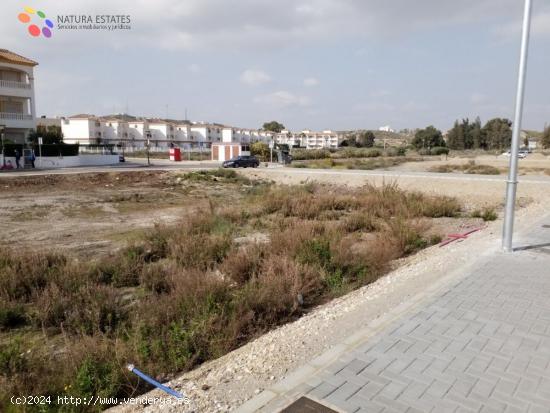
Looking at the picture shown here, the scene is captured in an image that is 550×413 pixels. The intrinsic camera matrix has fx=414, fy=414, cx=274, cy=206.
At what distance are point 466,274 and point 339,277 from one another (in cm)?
206

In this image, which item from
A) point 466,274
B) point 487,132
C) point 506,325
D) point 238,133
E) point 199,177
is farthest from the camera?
point 238,133

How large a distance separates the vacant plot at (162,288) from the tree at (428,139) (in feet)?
337

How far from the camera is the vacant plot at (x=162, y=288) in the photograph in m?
4.35

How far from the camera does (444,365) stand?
385cm

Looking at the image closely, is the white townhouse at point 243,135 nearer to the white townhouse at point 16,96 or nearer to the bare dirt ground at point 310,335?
the white townhouse at point 16,96

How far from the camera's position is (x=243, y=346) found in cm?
483

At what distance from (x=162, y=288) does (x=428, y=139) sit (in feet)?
372

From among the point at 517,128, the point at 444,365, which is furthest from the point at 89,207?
the point at 444,365

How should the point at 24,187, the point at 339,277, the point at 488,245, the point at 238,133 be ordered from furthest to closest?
the point at 238,133 → the point at 24,187 → the point at 488,245 → the point at 339,277

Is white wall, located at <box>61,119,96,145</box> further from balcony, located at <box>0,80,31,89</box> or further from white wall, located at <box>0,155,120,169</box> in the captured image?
balcony, located at <box>0,80,31,89</box>

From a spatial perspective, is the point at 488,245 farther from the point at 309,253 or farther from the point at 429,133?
the point at 429,133

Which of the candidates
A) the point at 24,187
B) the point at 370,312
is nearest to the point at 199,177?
the point at 24,187

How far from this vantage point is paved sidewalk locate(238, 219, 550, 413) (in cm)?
329

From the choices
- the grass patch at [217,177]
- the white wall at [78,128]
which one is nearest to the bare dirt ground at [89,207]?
the grass patch at [217,177]
